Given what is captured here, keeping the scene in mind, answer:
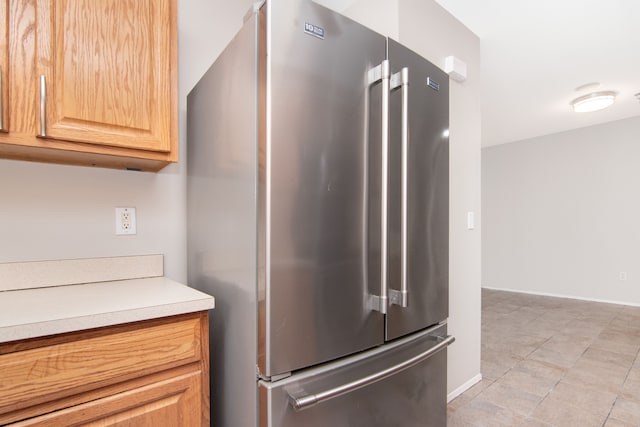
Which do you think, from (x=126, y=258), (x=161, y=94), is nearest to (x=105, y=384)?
(x=126, y=258)

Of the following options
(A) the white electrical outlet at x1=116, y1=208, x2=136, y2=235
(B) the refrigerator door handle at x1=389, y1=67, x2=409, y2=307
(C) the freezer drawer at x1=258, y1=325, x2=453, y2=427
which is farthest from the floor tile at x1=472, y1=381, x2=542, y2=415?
(A) the white electrical outlet at x1=116, y1=208, x2=136, y2=235

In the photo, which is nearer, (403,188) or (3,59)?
(3,59)

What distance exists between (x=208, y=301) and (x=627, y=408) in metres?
2.68

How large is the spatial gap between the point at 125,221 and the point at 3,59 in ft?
2.40

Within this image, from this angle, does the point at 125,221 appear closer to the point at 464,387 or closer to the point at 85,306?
the point at 85,306

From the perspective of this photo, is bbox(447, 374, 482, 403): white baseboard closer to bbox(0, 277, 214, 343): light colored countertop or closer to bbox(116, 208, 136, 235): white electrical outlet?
bbox(0, 277, 214, 343): light colored countertop

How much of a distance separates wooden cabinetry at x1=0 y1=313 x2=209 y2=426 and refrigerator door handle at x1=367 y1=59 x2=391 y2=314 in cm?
59

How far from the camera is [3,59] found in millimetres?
927

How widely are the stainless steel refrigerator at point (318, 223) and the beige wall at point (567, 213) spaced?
507 centimetres

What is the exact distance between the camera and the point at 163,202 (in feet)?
5.16

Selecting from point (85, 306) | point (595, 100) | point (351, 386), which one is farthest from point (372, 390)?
point (595, 100)

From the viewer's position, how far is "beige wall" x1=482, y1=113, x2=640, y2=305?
458 cm

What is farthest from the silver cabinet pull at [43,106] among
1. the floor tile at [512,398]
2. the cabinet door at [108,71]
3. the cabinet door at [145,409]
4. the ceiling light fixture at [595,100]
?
the ceiling light fixture at [595,100]

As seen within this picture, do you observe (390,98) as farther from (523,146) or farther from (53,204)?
(523,146)
